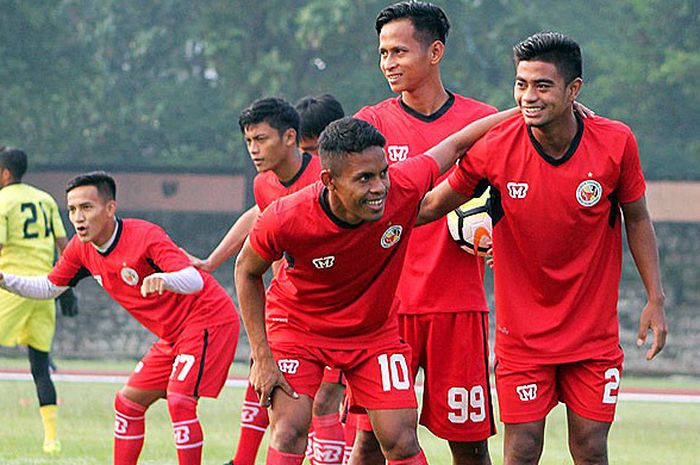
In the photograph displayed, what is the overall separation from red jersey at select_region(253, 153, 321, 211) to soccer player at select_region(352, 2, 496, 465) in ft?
3.20

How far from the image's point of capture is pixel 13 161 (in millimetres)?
10062

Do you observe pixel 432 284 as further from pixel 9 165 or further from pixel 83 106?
pixel 83 106

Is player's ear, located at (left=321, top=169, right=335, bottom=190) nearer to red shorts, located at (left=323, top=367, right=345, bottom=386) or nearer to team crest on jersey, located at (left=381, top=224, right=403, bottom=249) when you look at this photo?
team crest on jersey, located at (left=381, top=224, right=403, bottom=249)

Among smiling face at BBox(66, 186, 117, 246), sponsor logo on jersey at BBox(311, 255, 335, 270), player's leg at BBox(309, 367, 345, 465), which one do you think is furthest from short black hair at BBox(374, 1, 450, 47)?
smiling face at BBox(66, 186, 117, 246)

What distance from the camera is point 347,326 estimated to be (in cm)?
545

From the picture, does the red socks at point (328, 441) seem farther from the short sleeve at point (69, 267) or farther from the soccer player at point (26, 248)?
the soccer player at point (26, 248)

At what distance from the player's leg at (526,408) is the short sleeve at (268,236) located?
109cm

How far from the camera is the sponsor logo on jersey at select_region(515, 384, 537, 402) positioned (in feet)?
17.6

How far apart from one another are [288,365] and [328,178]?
2.58 ft

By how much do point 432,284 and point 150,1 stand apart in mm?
21990

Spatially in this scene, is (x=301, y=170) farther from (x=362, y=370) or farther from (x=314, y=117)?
(x=362, y=370)

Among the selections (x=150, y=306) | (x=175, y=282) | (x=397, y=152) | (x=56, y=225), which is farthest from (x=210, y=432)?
(x=397, y=152)

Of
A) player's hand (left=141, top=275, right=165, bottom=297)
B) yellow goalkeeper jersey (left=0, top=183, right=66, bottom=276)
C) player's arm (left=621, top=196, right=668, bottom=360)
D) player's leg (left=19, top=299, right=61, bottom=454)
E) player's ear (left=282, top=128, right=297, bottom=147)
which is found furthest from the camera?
yellow goalkeeper jersey (left=0, top=183, right=66, bottom=276)

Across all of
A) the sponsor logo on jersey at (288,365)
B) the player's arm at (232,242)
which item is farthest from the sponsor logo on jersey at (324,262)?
the player's arm at (232,242)
